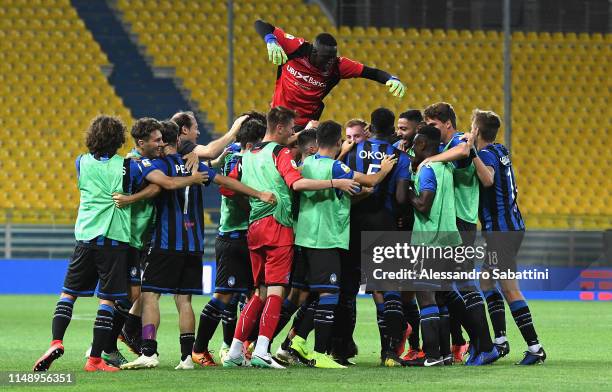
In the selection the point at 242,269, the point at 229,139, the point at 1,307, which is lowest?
the point at 1,307

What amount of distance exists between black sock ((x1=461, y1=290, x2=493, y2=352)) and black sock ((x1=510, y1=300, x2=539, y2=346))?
0.26m

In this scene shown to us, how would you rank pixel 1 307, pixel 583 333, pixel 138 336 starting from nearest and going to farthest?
1. pixel 138 336
2. pixel 583 333
3. pixel 1 307

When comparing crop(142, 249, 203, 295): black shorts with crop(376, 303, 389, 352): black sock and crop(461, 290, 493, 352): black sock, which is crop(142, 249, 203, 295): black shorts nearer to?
crop(376, 303, 389, 352): black sock

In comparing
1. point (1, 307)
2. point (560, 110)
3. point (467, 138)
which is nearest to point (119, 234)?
point (467, 138)

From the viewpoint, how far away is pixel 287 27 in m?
26.6

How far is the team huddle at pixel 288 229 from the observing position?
886 centimetres

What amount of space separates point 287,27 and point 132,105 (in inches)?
156

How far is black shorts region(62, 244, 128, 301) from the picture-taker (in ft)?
28.6

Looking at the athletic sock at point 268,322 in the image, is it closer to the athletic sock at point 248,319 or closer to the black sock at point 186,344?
the athletic sock at point 248,319

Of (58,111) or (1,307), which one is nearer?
(1,307)

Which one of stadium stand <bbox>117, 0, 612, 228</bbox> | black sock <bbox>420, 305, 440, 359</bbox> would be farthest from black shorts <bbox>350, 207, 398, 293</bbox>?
stadium stand <bbox>117, 0, 612, 228</bbox>

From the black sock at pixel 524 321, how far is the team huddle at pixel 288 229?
1 cm

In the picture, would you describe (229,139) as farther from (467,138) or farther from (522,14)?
(522,14)

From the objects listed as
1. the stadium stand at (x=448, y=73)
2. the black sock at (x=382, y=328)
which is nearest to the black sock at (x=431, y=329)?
the black sock at (x=382, y=328)
